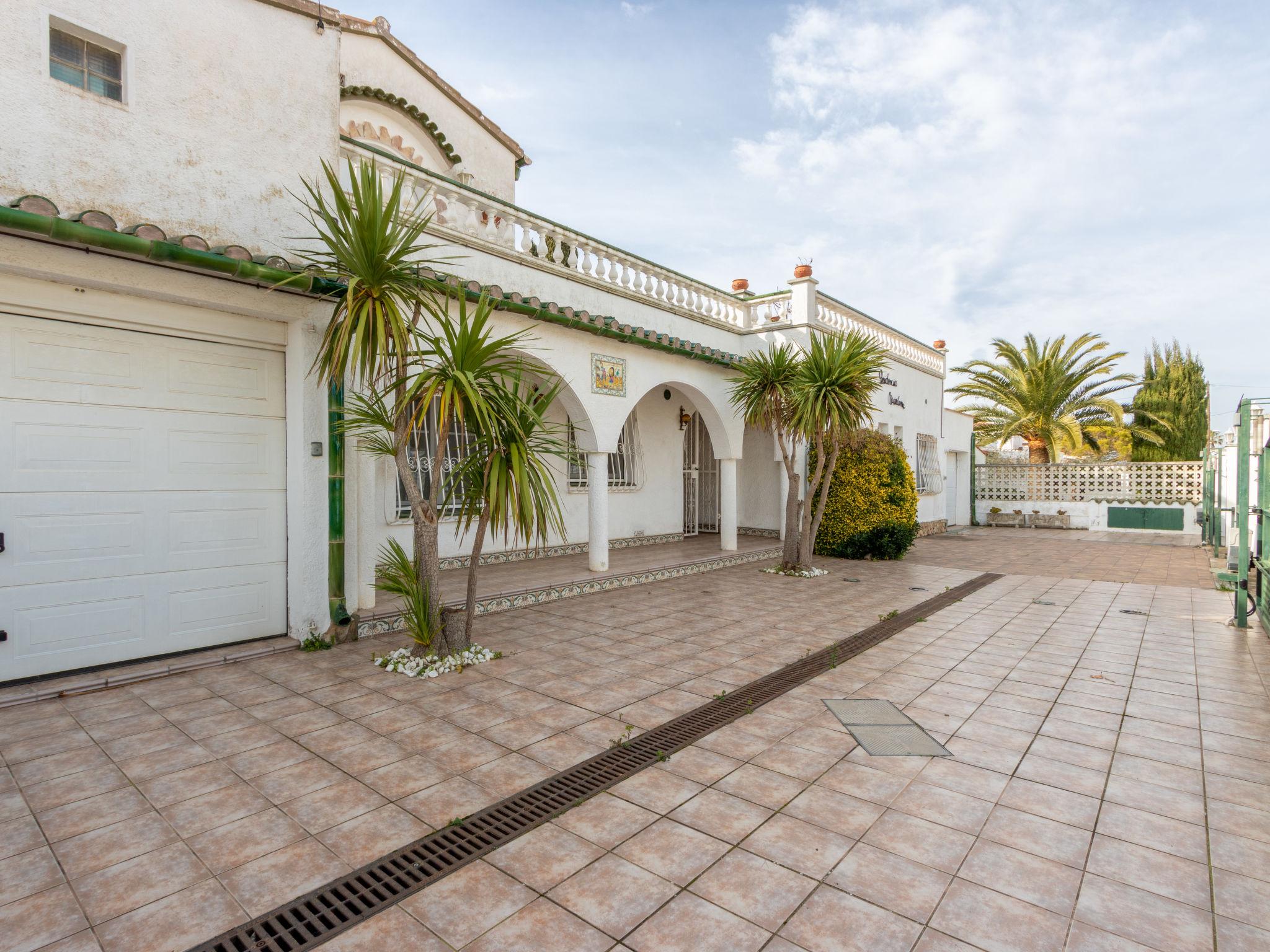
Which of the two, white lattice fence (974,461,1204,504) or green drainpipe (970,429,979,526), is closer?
white lattice fence (974,461,1204,504)

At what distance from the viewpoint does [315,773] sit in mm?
3518

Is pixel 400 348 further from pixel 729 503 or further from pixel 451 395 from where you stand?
pixel 729 503

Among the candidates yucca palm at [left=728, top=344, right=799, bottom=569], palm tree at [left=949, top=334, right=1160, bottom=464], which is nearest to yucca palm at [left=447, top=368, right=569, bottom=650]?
yucca palm at [left=728, top=344, right=799, bottom=569]

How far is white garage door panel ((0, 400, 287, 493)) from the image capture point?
4.77 meters

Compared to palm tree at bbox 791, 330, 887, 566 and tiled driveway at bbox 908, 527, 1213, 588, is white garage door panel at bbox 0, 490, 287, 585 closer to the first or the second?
palm tree at bbox 791, 330, 887, 566

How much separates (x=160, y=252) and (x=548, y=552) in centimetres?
711

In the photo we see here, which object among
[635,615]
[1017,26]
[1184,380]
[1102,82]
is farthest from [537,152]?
[1184,380]

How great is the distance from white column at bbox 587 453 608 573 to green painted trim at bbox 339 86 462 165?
674cm

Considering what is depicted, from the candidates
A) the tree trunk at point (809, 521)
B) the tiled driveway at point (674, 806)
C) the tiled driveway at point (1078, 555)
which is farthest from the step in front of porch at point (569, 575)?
the tiled driveway at point (1078, 555)

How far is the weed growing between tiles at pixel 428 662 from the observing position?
529 centimetres

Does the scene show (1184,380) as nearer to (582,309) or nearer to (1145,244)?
(1145,244)

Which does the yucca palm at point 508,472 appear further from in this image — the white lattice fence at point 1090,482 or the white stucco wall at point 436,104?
the white lattice fence at point 1090,482

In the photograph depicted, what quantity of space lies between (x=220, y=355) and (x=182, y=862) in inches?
177

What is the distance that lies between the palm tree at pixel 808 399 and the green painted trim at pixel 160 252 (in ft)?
22.3
